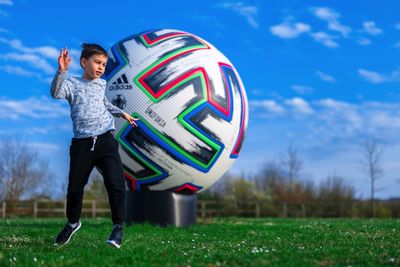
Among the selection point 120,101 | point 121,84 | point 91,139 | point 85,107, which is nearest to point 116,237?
point 91,139

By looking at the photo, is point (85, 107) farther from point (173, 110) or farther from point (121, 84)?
point (121, 84)

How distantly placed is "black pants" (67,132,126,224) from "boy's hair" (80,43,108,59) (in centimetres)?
87

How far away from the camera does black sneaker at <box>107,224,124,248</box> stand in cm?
559

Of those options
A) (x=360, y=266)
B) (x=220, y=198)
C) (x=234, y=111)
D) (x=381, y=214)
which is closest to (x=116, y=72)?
(x=234, y=111)

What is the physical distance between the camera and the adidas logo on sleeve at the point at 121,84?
884 centimetres

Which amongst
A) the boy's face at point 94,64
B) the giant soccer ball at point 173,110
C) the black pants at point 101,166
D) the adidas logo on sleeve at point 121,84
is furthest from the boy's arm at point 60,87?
the adidas logo on sleeve at point 121,84

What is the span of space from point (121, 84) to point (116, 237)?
3.78 meters

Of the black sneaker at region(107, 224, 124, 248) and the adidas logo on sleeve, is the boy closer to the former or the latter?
the black sneaker at region(107, 224, 124, 248)

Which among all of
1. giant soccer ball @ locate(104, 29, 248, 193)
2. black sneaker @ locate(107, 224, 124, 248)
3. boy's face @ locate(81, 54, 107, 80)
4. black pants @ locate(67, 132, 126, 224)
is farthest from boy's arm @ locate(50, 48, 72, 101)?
giant soccer ball @ locate(104, 29, 248, 193)

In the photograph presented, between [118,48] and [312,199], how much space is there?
95.9 feet

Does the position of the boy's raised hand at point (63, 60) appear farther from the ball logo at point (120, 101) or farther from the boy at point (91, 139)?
the ball logo at point (120, 101)

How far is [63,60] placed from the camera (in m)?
5.45

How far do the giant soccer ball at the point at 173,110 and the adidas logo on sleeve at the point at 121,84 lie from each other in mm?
18

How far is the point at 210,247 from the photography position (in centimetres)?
588
